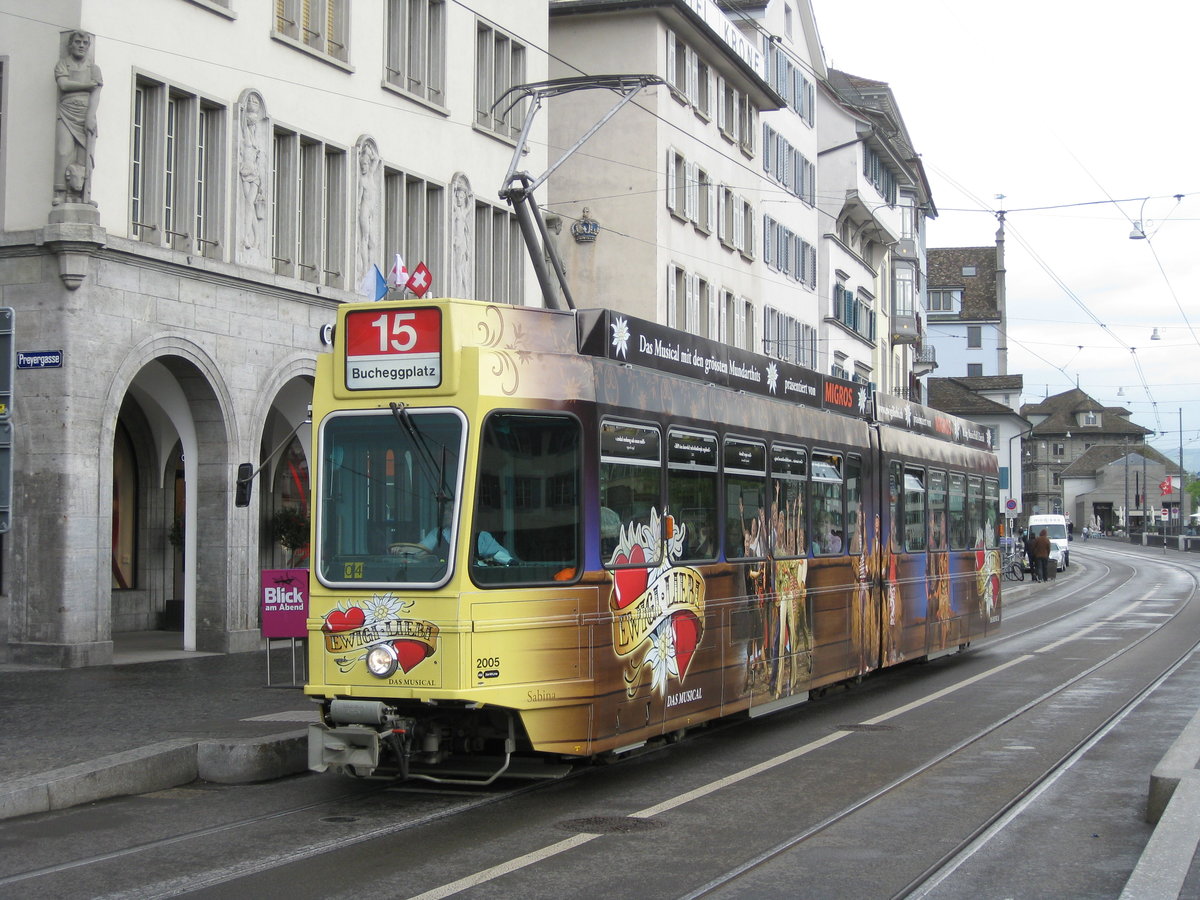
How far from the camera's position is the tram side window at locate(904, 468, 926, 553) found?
1838 cm

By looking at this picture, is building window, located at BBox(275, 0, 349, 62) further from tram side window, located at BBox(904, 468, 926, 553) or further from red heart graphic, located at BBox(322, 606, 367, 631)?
red heart graphic, located at BBox(322, 606, 367, 631)

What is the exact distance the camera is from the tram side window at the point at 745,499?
12.6 m

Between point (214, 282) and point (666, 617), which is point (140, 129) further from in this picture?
point (666, 617)

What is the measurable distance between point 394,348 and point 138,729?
4.56m

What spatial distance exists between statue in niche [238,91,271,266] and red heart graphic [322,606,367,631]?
39.9 feet

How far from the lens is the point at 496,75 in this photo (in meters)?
28.5

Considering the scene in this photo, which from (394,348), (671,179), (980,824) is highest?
(671,179)

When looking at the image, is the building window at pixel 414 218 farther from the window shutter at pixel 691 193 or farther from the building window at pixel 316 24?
the window shutter at pixel 691 193

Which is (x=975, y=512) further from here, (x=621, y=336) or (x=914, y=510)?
(x=621, y=336)

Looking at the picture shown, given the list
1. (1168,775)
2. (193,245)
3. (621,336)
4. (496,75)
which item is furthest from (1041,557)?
(1168,775)

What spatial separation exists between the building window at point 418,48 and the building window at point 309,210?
93.2 inches

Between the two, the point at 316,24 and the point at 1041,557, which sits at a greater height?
the point at 316,24

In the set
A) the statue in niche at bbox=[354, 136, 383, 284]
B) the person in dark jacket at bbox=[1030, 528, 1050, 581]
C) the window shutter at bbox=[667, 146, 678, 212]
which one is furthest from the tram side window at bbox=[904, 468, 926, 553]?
the person in dark jacket at bbox=[1030, 528, 1050, 581]

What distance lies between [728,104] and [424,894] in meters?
35.5
